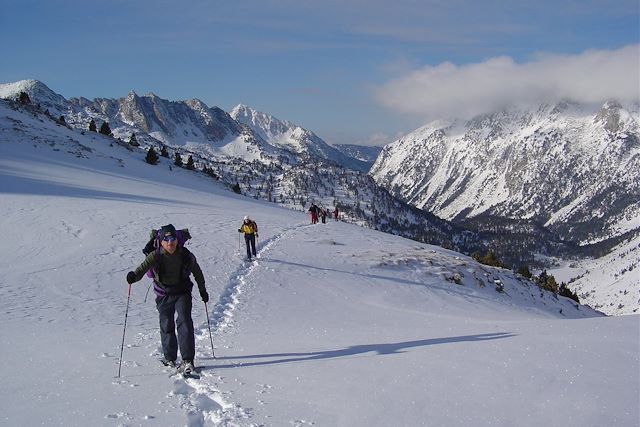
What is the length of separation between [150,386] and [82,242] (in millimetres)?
17731

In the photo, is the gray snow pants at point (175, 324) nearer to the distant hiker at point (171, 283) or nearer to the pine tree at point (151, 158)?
the distant hiker at point (171, 283)

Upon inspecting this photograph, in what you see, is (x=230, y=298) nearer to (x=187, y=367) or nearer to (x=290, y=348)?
(x=290, y=348)

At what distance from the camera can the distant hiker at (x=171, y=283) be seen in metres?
9.52

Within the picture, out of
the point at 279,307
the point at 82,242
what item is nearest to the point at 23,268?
the point at 82,242

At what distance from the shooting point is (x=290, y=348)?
11.1 m

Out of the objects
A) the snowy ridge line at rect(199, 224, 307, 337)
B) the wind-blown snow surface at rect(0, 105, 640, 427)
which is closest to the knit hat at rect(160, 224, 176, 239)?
the wind-blown snow surface at rect(0, 105, 640, 427)

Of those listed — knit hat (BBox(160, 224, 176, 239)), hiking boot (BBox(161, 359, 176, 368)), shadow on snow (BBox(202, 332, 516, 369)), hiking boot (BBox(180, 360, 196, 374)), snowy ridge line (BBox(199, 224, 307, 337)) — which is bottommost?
snowy ridge line (BBox(199, 224, 307, 337))

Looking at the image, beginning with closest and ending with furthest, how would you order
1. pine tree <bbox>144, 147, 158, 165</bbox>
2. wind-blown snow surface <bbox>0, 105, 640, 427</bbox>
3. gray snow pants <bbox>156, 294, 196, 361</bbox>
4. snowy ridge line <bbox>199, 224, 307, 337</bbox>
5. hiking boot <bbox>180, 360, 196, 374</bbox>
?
wind-blown snow surface <bbox>0, 105, 640, 427</bbox> < hiking boot <bbox>180, 360, 196, 374</bbox> < gray snow pants <bbox>156, 294, 196, 361</bbox> < snowy ridge line <bbox>199, 224, 307, 337</bbox> < pine tree <bbox>144, 147, 158, 165</bbox>

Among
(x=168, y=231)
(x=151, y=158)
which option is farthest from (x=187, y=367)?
(x=151, y=158)

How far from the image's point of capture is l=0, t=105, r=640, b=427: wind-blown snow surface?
23.3ft

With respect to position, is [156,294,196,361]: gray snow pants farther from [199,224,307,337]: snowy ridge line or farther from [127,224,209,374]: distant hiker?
[199,224,307,337]: snowy ridge line

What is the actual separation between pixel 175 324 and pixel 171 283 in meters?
0.94

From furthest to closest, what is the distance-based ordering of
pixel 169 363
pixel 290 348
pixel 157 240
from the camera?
pixel 290 348, pixel 157 240, pixel 169 363

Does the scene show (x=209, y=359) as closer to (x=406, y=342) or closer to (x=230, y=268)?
(x=406, y=342)
